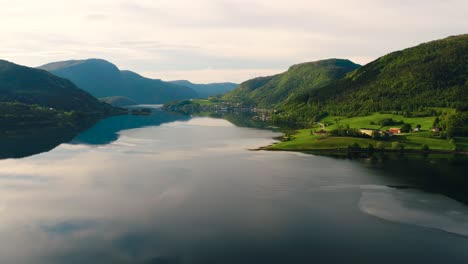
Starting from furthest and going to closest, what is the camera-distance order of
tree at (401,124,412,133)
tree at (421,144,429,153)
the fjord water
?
tree at (401,124,412,133), tree at (421,144,429,153), the fjord water

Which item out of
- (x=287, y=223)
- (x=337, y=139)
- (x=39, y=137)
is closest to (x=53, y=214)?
(x=287, y=223)

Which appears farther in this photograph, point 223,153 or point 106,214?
point 223,153

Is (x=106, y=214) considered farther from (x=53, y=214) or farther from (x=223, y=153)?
(x=223, y=153)

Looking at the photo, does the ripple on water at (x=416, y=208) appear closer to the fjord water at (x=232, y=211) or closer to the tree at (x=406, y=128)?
the fjord water at (x=232, y=211)

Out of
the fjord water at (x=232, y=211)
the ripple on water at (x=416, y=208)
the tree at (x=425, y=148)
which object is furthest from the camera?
the tree at (x=425, y=148)

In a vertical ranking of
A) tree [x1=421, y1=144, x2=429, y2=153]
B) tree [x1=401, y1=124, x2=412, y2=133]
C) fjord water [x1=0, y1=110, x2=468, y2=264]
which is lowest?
fjord water [x1=0, y1=110, x2=468, y2=264]

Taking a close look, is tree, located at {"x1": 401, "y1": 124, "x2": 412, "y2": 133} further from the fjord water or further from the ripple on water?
the ripple on water

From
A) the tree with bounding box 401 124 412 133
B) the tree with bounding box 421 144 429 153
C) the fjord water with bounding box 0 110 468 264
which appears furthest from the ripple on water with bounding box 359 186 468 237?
the tree with bounding box 401 124 412 133

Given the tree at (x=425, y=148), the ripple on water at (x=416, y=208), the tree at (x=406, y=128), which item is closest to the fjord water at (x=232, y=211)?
the ripple on water at (x=416, y=208)

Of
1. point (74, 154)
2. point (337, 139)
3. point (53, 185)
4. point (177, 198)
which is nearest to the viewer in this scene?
point (177, 198)
